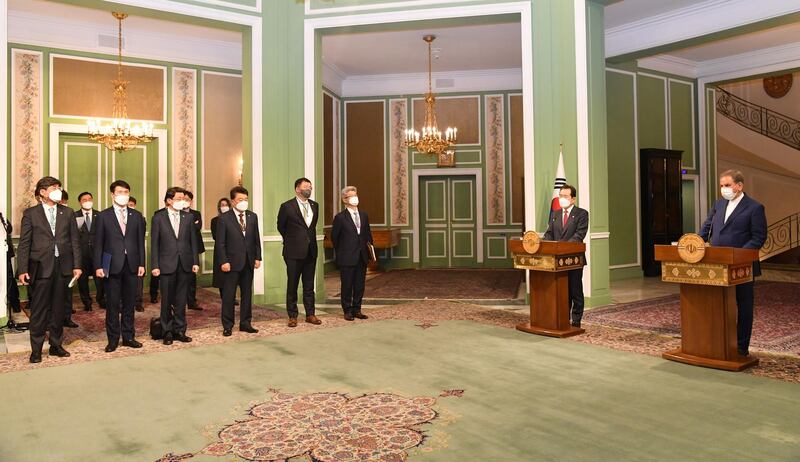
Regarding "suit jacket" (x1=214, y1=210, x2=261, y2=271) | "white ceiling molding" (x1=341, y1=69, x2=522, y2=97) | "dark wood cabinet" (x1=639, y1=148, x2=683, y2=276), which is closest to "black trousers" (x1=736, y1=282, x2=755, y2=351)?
"suit jacket" (x1=214, y1=210, x2=261, y2=271)

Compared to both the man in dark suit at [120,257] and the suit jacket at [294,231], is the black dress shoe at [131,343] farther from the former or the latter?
the suit jacket at [294,231]

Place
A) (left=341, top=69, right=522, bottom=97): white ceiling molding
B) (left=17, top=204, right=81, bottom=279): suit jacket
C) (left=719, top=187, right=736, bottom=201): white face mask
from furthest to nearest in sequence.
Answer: (left=341, top=69, right=522, bottom=97): white ceiling molding < (left=17, top=204, right=81, bottom=279): suit jacket < (left=719, top=187, right=736, bottom=201): white face mask

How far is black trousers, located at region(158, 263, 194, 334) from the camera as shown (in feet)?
18.2

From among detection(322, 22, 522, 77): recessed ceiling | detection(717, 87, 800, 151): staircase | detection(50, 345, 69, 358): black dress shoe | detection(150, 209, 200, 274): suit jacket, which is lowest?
detection(50, 345, 69, 358): black dress shoe

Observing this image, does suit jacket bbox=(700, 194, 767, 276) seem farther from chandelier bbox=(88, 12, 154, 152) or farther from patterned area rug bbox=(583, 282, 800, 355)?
A: chandelier bbox=(88, 12, 154, 152)

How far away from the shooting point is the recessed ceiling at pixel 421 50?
399 inches

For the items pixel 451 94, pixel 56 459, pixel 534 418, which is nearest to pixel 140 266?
pixel 56 459

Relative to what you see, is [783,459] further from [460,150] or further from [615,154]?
[460,150]

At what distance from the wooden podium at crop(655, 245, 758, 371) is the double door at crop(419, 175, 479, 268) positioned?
27.8ft

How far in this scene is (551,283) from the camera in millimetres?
5613

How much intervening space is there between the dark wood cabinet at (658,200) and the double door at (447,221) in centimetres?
356

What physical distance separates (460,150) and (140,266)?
28.5 ft

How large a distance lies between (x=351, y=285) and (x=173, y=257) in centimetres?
200

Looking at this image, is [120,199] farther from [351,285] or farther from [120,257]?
[351,285]
